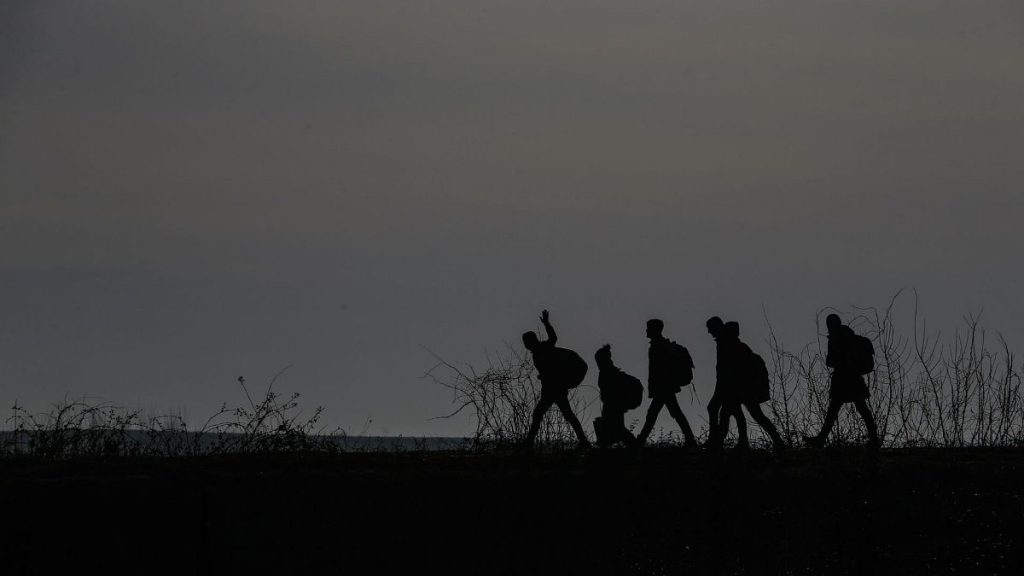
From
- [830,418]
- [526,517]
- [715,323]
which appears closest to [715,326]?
[715,323]

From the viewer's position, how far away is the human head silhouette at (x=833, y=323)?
1580 cm

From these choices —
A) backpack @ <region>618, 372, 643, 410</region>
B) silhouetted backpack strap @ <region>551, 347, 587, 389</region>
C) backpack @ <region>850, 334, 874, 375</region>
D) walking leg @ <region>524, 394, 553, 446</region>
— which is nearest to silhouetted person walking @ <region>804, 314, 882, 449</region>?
backpack @ <region>850, 334, 874, 375</region>

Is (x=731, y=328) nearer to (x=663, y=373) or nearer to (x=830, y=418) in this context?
(x=663, y=373)

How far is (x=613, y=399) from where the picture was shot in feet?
54.4

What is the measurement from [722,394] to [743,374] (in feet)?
1.06

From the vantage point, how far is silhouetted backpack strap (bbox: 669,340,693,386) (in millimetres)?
16125

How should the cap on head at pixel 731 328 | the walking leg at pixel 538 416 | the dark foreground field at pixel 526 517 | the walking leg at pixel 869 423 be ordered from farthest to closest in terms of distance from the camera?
the walking leg at pixel 538 416 → the cap on head at pixel 731 328 → the walking leg at pixel 869 423 → the dark foreground field at pixel 526 517

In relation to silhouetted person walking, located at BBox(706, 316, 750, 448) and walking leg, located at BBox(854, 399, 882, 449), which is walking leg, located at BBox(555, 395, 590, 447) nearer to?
silhouetted person walking, located at BBox(706, 316, 750, 448)

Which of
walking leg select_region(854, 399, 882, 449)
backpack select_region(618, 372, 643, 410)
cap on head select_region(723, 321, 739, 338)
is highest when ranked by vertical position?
cap on head select_region(723, 321, 739, 338)

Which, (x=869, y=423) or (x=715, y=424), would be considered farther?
(x=715, y=424)

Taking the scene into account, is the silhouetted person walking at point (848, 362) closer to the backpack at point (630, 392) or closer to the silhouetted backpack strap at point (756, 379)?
the silhouetted backpack strap at point (756, 379)

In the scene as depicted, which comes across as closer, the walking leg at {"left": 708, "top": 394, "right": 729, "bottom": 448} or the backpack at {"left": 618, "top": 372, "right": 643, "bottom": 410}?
the walking leg at {"left": 708, "top": 394, "right": 729, "bottom": 448}

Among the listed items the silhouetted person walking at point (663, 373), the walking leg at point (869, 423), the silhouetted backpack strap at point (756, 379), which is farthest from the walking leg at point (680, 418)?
the walking leg at point (869, 423)

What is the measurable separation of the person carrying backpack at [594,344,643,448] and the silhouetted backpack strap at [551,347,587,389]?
0.96ft
